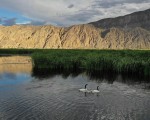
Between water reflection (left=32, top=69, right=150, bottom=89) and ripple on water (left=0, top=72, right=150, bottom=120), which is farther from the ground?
water reflection (left=32, top=69, right=150, bottom=89)

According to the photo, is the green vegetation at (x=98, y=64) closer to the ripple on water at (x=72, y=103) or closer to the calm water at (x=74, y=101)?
the calm water at (x=74, y=101)

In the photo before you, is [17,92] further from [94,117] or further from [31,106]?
[94,117]

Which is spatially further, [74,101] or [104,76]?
[104,76]

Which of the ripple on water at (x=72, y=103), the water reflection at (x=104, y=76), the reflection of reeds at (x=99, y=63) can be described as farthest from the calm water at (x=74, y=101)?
the reflection of reeds at (x=99, y=63)

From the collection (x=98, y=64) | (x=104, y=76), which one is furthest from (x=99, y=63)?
(x=104, y=76)

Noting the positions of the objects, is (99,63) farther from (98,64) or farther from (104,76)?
(104,76)

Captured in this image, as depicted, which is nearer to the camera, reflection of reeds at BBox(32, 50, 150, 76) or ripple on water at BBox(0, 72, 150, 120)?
ripple on water at BBox(0, 72, 150, 120)

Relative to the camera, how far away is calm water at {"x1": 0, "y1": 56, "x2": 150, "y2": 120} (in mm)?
23531

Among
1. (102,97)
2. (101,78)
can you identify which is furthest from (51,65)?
(102,97)

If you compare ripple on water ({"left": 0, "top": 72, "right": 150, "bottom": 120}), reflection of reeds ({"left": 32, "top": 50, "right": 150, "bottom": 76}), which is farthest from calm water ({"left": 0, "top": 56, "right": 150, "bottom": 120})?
reflection of reeds ({"left": 32, "top": 50, "right": 150, "bottom": 76})

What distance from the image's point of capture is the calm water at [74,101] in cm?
2353

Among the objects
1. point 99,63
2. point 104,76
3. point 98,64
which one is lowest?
point 104,76

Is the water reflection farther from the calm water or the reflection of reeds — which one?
the reflection of reeds

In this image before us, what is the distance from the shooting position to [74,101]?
28.2 meters
